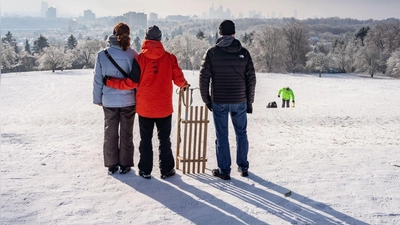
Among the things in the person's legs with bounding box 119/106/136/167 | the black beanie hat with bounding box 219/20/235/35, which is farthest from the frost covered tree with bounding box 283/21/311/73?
the person's legs with bounding box 119/106/136/167

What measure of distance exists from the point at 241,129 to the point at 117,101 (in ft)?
6.13

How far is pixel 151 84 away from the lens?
4945 mm

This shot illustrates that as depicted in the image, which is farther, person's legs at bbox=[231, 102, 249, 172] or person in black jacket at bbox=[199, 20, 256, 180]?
person's legs at bbox=[231, 102, 249, 172]

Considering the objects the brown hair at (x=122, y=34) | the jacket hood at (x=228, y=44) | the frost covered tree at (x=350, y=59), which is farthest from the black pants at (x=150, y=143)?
the frost covered tree at (x=350, y=59)

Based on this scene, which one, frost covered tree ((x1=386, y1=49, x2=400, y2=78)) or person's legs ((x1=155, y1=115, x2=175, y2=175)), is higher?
frost covered tree ((x1=386, y1=49, x2=400, y2=78))

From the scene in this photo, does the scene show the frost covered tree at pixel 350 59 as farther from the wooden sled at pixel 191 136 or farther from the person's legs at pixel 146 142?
the person's legs at pixel 146 142

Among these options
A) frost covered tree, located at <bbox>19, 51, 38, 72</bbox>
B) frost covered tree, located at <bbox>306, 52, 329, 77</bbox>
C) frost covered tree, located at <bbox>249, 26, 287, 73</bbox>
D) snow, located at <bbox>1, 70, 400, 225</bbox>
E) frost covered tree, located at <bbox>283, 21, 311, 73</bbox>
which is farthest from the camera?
frost covered tree, located at <bbox>19, 51, 38, 72</bbox>

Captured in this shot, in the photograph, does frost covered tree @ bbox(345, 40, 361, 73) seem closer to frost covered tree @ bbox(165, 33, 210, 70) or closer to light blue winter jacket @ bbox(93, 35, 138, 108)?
frost covered tree @ bbox(165, 33, 210, 70)

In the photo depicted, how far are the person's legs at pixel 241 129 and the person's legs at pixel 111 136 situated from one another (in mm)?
→ 1742

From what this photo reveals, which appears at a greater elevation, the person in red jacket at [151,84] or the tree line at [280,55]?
the tree line at [280,55]

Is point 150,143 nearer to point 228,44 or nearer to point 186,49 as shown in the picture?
point 228,44

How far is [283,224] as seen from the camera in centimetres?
407

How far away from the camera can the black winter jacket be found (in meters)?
5.00

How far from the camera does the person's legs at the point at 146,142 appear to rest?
508 cm
